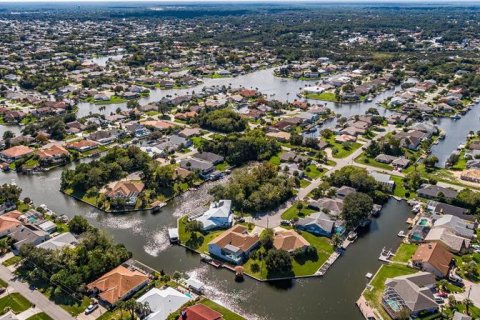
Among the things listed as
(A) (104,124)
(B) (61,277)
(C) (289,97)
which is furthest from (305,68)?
(B) (61,277)

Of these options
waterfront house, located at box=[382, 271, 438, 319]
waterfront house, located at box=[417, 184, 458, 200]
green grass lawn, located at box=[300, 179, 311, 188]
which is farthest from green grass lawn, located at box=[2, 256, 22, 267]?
waterfront house, located at box=[417, 184, 458, 200]

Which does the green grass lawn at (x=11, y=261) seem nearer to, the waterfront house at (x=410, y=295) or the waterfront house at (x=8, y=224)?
the waterfront house at (x=8, y=224)

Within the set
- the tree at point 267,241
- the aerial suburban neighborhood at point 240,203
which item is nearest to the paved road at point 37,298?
the aerial suburban neighborhood at point 240,203

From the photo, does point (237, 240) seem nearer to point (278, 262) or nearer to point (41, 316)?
point (278, 262)

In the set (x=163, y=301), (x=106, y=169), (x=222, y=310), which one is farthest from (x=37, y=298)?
(x=106, y=169)

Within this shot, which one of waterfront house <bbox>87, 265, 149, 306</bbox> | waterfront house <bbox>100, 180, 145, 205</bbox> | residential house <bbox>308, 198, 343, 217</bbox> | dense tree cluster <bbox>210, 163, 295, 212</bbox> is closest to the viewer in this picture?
waterfront house <bbox>87, 265, 149, 306</bbox>

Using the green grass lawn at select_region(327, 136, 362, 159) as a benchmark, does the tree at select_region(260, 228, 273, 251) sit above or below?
above

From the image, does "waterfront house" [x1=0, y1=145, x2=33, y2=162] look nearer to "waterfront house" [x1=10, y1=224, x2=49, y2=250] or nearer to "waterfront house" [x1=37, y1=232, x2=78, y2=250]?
"waterfront house" [x1=10, y1=224, x2=49, y2=250]
